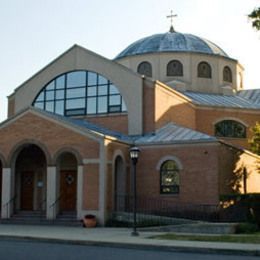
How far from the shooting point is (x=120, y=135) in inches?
1219

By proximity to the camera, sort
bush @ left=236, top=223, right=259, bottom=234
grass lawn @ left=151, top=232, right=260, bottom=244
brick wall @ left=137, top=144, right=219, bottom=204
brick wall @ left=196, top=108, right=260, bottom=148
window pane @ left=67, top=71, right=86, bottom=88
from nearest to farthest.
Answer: grass lawn @ left=151, top=232, right=260, bottom=244, bush @ left=236, top=223, right=259, bottom=234, brick wall @ left=137, top=144, right=219, bottom=204, window pane @ left=67, top=71, right=86, bottom=88, brick wall @ left=196, top=108, right=260, bottom=148

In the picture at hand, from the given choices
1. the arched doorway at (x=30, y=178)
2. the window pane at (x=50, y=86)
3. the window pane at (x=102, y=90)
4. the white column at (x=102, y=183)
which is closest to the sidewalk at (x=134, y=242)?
the white column at (x=102, y=183)

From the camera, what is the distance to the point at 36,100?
34.2m

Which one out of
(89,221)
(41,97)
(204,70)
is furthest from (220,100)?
(89,221)

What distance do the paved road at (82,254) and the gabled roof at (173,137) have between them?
11.7 m

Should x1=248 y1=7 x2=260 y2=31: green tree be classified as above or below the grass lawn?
above

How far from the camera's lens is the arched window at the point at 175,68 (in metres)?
39.2

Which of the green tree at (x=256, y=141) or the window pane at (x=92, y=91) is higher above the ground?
the window pane at (x=92, y=91)

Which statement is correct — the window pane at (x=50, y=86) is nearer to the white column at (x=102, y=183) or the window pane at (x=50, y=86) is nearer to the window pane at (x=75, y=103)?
the window pane at (x=75, y=103)

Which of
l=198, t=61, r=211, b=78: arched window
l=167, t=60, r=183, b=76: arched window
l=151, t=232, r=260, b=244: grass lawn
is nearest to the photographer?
l=151, t=232, r=260, b=244: grass lawn

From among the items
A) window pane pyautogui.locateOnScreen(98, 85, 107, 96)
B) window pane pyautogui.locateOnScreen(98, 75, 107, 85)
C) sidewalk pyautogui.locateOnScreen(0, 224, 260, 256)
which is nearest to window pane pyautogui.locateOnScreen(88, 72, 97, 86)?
window pane pyautogui.locateOnScreen(98, 75, 107, 85)

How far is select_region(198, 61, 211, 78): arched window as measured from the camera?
39688 millimetres

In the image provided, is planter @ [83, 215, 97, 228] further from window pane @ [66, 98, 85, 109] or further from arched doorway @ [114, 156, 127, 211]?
window pane @ [66, 98, 85, 109]

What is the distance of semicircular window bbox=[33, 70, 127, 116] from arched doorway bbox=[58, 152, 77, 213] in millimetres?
4712
